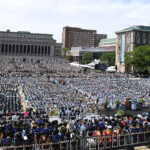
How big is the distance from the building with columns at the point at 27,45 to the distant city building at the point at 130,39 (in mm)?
58319

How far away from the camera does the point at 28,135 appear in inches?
525

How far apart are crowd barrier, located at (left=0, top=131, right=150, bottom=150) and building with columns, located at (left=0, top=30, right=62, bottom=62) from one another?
128m

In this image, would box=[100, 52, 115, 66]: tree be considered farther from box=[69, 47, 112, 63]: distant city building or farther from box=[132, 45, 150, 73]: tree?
box=[132, 45, 150, 73]: tree

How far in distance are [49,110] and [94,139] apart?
10.6 metres

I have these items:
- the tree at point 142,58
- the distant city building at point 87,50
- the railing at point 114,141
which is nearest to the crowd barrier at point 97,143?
the railing at point 114,141

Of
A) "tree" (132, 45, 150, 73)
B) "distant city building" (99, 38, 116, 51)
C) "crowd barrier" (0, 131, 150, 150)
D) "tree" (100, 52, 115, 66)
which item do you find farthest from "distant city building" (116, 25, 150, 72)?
"crowd barrier" (0, 131, 150, 150)

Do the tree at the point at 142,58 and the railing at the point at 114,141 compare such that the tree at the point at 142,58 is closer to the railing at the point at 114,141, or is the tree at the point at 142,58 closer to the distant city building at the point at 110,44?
the railing at the point at 114,141

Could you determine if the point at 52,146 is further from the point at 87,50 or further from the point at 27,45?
the point at 87,50

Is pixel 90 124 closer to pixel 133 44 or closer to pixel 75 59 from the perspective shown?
pixel 133 44

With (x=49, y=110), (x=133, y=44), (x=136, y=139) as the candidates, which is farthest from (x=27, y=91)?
(x=133, y=44)

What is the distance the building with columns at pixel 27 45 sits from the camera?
14125 cm

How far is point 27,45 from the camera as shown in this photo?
145 m

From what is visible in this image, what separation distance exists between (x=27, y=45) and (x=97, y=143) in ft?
447

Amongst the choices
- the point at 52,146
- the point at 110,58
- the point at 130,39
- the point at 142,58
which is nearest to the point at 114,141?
the point at 52,146
